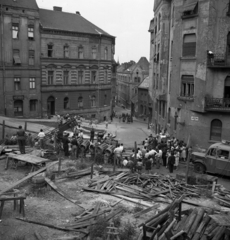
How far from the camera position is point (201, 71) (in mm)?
28688

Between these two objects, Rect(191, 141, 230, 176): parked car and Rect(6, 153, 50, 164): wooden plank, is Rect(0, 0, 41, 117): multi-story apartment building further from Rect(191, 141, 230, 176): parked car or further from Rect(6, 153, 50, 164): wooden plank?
Rect(191, 141, 230, 176): parked car

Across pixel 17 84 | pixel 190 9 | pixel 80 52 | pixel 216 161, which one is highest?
pixel 190 9

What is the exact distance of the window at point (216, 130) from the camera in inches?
1114

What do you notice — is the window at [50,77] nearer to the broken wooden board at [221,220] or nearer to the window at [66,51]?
the window at [66,51]

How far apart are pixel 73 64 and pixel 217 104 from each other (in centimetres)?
2806

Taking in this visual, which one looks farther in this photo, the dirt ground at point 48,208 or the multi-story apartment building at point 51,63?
the multi-story apartment building at point 51,63

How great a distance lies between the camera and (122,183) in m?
16.9

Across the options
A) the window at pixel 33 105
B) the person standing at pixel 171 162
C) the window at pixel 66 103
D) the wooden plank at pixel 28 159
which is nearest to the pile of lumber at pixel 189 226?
the wooden plank at pixel 28 159

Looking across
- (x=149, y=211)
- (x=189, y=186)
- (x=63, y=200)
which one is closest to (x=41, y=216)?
(x=63, y=200)

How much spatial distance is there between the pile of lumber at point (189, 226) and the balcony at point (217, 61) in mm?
18471

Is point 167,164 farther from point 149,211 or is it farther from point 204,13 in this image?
point 204,13

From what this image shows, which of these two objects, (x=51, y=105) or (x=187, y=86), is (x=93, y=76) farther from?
(x=187, y=86)

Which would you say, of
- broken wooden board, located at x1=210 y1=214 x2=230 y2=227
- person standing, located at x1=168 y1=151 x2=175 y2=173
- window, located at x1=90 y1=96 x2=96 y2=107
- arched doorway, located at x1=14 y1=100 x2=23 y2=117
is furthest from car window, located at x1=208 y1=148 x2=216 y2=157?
window, located at x1=90 y1=96 x2=96 y2=107

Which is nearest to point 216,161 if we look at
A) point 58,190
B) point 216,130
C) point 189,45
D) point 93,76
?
point 216,130
